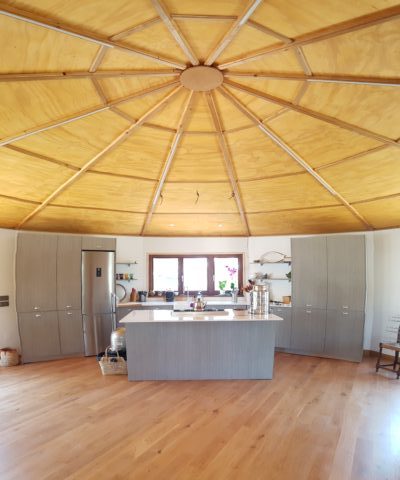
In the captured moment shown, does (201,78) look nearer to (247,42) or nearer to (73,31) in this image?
(247,42)

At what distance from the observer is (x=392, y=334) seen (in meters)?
5.71

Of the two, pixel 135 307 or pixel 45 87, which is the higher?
pixel 45 87

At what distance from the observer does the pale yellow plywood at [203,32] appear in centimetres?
246

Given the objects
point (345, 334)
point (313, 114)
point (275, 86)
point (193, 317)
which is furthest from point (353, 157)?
point (345, 334)

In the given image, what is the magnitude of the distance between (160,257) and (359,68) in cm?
535

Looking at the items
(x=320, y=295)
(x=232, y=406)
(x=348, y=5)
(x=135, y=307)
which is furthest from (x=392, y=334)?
(x=348, y=5)

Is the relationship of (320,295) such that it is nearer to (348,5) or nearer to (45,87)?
(348,5)

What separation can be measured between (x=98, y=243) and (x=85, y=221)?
51 centimetres

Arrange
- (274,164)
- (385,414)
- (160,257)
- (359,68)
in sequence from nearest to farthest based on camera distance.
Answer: (359,68) < (385,414) < (274,164) < (160,257)

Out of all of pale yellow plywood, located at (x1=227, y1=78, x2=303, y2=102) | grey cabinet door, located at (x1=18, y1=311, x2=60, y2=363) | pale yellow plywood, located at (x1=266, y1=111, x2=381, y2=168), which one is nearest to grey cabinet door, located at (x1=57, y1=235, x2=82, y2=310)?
grey cabinet door, located at (x1=18, y1=311, x2=60, y2=363)

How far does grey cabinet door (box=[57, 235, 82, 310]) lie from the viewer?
5766 millimetres

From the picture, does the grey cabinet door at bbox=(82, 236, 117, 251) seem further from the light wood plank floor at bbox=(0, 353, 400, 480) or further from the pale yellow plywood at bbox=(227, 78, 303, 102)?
the pale yellow plywood at bbox=(227, 78, 303, 102)

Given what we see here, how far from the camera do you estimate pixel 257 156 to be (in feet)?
15.0

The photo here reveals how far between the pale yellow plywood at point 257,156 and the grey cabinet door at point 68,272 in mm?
3137
